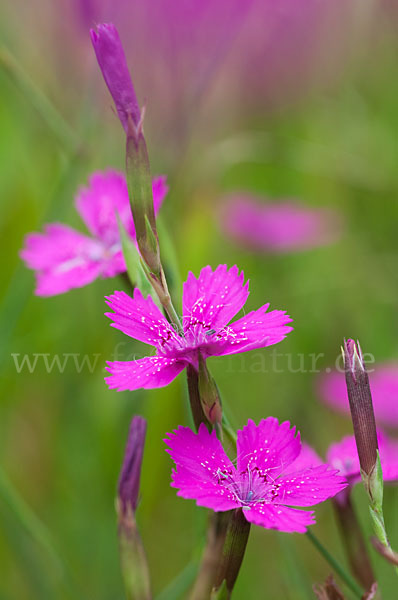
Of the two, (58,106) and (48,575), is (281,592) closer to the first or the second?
(48,575)

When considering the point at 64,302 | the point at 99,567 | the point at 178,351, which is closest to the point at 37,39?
the point at 64,302

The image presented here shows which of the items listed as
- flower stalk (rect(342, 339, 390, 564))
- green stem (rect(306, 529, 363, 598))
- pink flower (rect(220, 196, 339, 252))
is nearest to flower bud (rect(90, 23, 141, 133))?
flower stalk (rect(342, 339, 390, 564))

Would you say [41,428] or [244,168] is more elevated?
[244,168]

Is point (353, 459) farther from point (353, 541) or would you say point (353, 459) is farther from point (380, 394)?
point (380, 394)

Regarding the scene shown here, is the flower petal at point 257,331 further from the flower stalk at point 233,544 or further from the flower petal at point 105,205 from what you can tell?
the flower petal at point 105,205

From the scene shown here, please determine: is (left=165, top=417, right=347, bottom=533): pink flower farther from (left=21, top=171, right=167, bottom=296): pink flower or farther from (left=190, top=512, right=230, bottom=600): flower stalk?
(left=21, top=171, right=167, bottom=296): pink flower

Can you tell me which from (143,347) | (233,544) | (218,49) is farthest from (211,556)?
(218,49)

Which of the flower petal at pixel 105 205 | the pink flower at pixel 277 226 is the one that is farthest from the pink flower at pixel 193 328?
the pink flower at pixel 277 226
